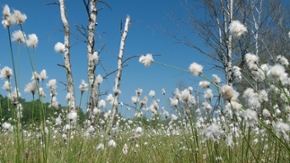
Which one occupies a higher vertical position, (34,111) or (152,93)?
(34,111)

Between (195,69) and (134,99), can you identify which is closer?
(195,69)

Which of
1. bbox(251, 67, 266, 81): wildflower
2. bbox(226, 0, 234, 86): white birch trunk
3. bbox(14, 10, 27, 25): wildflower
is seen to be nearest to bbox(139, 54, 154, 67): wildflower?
bbox(251, 67, 266, 81): wildflower

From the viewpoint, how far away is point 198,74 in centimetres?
194

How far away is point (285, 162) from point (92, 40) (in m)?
6.46

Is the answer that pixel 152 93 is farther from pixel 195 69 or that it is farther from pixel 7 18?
pixel 7 18

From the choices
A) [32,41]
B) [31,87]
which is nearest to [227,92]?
[31,87]

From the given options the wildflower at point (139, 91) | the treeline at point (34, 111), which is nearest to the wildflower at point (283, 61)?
the wildflower at point (139, 91)

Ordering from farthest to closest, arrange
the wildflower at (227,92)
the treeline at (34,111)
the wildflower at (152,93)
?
the wildflower at (152,93) → the treeline at (34,111) → the wildflower at (227,92)

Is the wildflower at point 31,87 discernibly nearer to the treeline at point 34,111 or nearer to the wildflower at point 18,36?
the treeline at point 34,111

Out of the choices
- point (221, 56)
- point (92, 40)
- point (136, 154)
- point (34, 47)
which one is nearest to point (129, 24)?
point (92, 40)

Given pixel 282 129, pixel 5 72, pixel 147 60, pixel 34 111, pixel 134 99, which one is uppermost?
pixel 34 111

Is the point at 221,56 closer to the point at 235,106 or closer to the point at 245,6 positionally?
the point at 245,6

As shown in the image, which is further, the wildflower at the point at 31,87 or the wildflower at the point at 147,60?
the wildflower at the point at 147,60

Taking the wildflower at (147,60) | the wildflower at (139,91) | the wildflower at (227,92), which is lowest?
the wildflower at (227,92)
